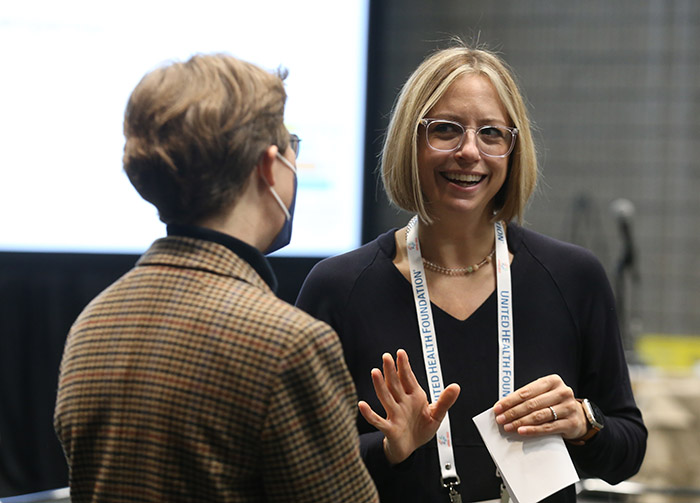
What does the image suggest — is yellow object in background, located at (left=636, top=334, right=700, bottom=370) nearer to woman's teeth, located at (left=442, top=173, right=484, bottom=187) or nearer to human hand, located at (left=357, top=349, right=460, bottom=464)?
woman's teeth, located at (left=442, top=173, right=484, bottom=187)

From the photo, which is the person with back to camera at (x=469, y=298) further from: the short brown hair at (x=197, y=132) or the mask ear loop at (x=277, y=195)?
the short brown hair at (x=197, y=132)

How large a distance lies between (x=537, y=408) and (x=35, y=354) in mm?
3472

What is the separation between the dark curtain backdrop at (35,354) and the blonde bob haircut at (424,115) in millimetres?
2789

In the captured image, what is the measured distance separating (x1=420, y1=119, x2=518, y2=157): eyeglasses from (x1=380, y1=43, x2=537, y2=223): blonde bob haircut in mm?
26

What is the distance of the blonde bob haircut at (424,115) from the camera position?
5.44 ft

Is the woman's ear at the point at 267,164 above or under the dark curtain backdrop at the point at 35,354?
above

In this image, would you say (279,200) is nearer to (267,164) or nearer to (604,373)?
(267,164)

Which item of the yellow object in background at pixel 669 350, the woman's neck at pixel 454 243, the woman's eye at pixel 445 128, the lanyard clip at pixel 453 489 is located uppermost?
the woman's eye at pixel 445 128

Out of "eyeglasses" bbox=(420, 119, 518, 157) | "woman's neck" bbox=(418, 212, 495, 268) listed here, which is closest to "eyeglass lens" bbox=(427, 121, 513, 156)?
"eyeglasses" bbox=(420, 119, 518, 157)

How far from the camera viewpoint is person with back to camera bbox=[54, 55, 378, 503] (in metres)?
0.93

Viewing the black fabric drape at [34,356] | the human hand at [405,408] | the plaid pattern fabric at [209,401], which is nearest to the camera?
the plaid pattern fabric at [209,401]

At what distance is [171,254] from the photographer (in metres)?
1.03

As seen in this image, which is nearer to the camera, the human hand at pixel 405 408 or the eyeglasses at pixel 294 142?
the eyeglasses at pixel 294 142

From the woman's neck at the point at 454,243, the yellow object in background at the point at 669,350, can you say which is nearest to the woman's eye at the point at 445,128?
the woman's neck at the point at 454,243
